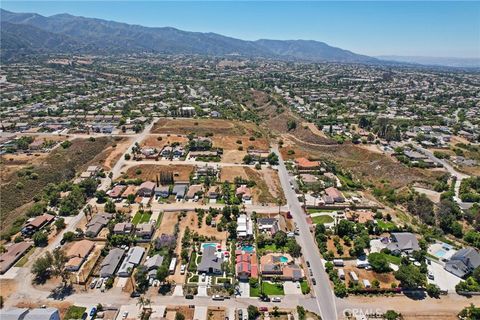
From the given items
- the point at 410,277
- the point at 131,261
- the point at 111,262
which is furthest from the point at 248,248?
the point at 410,277

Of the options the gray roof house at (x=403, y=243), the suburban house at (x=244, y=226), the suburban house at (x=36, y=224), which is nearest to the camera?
the gray roof house at (x=403, y=243)

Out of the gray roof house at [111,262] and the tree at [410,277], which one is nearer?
the tree at [410,277]

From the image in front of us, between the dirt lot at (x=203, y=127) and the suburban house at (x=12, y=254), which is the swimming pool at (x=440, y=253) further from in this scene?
the dirt lot at (x=203, y=127)

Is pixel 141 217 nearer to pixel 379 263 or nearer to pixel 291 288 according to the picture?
pixel 291 288

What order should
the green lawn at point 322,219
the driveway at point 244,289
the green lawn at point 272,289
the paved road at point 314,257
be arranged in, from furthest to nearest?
the green lawn at point 322,219, the green lawn at point 272,289, the driveway at point 244,289, the paved road at point 314,257

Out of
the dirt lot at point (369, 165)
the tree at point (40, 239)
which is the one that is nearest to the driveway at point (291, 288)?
the tree at point (40, 239)

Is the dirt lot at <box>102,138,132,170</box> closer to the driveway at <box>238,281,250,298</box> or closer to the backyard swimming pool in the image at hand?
the backyard swimming pool

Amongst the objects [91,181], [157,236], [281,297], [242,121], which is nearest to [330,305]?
[281,297]
